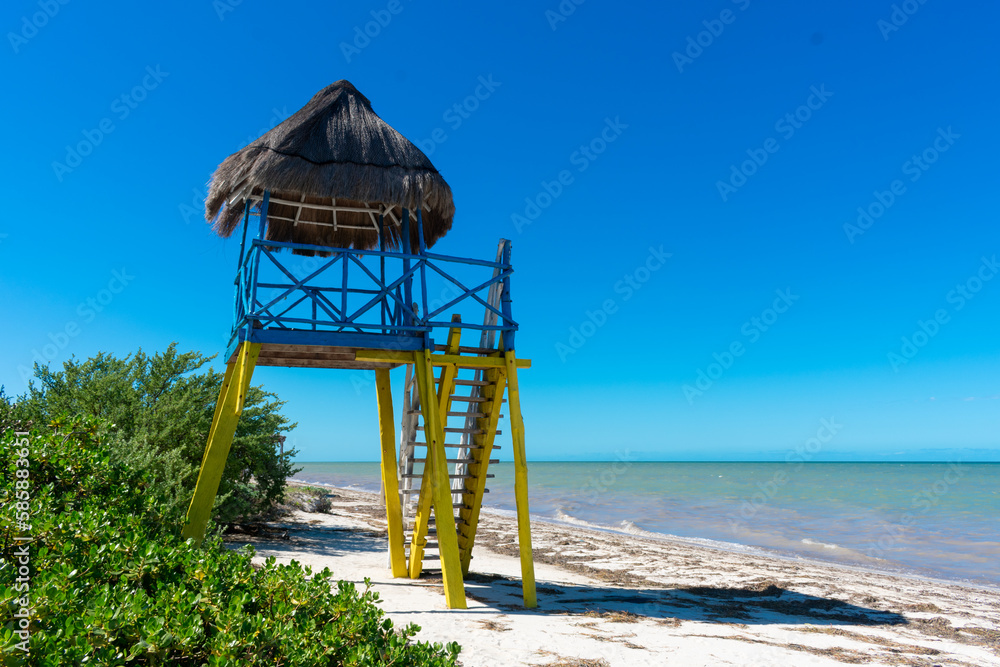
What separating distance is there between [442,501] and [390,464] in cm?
276

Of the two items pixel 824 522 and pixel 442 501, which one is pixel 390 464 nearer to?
pixel 442 501

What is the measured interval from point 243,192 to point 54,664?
6730 millimetres

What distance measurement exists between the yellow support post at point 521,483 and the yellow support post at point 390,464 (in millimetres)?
2546

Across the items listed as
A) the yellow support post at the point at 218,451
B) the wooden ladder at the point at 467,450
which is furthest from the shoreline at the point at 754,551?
the yellow support post at the point at 218,451

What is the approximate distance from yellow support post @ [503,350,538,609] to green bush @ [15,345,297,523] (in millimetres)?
5886

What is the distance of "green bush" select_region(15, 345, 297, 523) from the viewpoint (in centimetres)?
1079

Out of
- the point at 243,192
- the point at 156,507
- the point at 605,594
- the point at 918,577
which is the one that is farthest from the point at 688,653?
the point at 918,577

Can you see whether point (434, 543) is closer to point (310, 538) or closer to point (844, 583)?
point (310, 538)

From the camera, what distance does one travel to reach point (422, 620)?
6.51m

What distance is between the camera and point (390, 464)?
965cm

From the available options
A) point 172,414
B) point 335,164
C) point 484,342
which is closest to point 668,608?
point 484,342

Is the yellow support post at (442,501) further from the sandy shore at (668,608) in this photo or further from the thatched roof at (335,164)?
the thatched roof at (335,164)

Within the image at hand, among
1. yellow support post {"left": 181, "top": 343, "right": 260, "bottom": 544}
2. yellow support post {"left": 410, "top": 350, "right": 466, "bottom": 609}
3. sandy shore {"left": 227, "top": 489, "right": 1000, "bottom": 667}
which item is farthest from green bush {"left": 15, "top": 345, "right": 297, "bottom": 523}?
yellow support post {"left": 410, "top": 350, "right": 466, "bottom": 609}

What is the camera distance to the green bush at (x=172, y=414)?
35.4 feet
